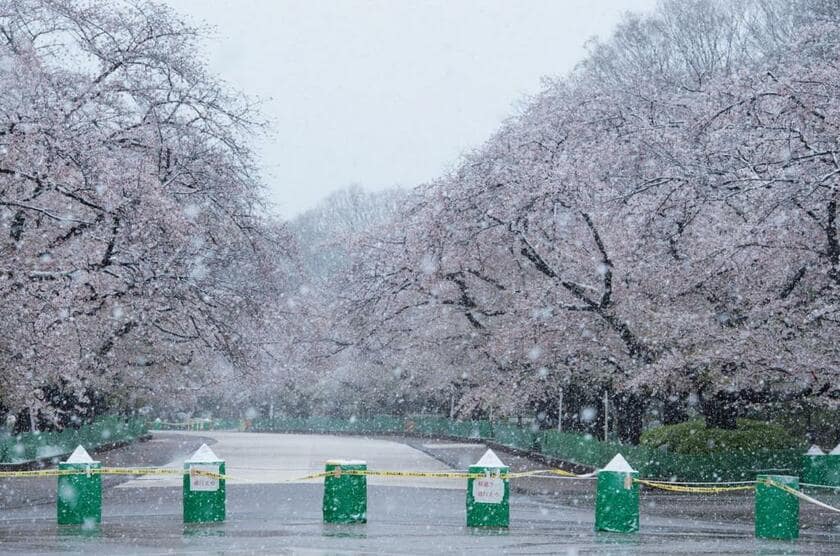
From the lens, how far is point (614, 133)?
3334 cm

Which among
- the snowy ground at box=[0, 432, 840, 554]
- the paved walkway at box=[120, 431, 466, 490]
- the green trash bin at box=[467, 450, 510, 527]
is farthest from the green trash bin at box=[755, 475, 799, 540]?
the paved walkway at box=[120, 431, 466, 490]

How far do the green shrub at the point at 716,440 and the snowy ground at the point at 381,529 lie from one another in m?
2.66

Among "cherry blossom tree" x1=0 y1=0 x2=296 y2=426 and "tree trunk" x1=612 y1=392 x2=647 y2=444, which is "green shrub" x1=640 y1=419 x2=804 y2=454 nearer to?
"tree trunk" x1=612 y1=392 x2=647 y2=444

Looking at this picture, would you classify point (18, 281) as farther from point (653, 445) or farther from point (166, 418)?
point (166, 418)

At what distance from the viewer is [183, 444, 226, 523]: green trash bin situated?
1706 cm

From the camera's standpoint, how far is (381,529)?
1655cm

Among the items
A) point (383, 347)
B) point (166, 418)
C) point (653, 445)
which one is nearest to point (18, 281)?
point (653, 445)

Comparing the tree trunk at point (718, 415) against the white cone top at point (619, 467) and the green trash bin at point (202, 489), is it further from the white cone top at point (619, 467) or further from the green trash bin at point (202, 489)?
the green trash bin at point (202, 489)

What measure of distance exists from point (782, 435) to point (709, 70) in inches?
786

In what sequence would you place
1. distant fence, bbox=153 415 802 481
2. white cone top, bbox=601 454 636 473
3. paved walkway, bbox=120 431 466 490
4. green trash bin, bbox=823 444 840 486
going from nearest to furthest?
white cone top, bbox=601 454 636 473 < green trash bin, bbox=823 444 840 486 < distant fence, bbox=153 415 802 481 < paved walkway, bbox=120 431 466 490

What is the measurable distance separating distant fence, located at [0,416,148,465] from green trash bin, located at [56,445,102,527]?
16763 millimetres

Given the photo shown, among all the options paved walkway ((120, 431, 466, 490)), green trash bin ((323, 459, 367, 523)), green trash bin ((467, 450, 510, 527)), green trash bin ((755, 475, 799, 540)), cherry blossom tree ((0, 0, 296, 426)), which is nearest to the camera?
green trash bin ((755, 475, 799, 540))

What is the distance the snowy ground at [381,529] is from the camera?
547 inches

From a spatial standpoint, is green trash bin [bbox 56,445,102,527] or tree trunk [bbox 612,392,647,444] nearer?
green trash bin [bbox 56,445,102,527]
